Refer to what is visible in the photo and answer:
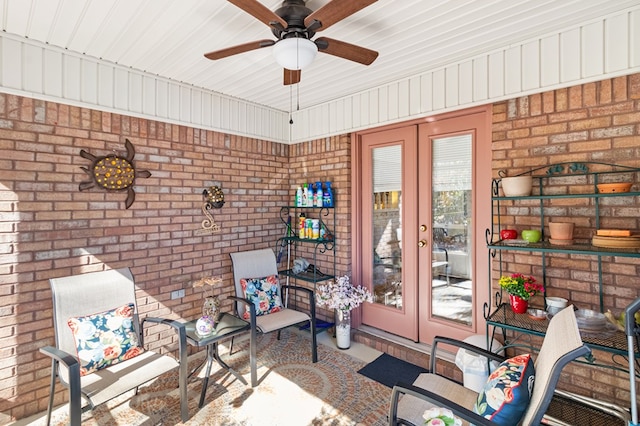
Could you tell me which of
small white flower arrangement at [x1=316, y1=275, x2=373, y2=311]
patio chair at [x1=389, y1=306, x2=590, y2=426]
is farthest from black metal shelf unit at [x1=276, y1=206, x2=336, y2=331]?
patio chair at [x1=389, y1=306, x2=590, y2=426]

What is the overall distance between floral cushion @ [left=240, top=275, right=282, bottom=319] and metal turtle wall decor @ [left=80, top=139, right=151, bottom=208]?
55.0 inches

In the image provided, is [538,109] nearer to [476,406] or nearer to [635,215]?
[635,215]

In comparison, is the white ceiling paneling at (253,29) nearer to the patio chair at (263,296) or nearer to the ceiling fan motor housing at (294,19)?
the ceiling fan motor housing at (294,19)

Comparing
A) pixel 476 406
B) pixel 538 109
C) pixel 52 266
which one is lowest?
pixel 476 406

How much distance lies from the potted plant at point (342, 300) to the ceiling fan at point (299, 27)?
94.9 inches

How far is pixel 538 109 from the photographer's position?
2576 mm

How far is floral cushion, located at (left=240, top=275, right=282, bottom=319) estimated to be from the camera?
342 centimetres

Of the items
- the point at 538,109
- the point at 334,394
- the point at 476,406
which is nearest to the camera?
the point at 476,406

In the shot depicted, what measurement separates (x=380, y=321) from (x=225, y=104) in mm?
3075

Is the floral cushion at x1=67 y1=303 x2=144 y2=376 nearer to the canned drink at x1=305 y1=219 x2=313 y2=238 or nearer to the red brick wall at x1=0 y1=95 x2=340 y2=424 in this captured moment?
the red brick wall at x1=0 y1=95 x2=340 y2=424

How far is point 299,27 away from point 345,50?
352 mm

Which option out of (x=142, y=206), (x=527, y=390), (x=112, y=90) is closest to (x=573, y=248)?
(x=527, y=390)

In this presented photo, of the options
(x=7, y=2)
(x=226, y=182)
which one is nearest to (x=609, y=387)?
(x=226, y=182)

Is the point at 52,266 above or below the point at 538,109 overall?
below
